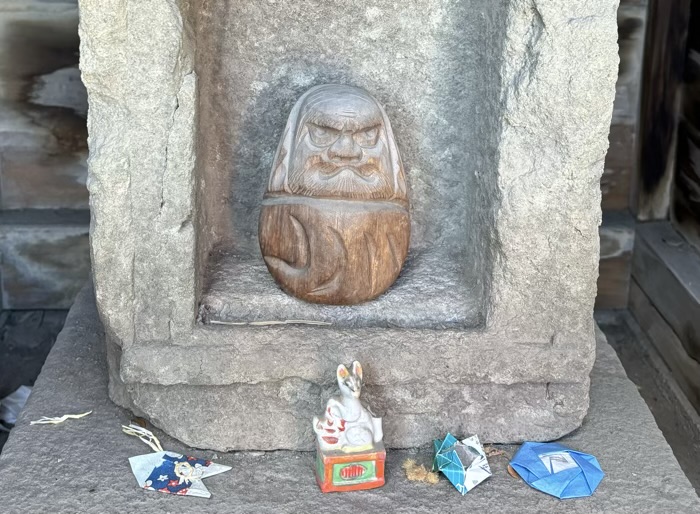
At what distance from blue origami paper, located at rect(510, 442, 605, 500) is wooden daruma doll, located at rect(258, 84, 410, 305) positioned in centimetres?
55

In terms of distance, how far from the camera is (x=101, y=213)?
2.32m

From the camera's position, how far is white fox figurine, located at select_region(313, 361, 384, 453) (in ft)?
7.59

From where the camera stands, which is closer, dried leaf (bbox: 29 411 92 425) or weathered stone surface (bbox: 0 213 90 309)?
dried leaf (bbox: 29 411 92 425)

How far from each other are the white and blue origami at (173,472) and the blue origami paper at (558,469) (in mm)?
716

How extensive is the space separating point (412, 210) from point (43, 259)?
1.56 meters

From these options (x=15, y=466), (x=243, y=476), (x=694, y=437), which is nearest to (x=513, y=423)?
(x=243, y=476)

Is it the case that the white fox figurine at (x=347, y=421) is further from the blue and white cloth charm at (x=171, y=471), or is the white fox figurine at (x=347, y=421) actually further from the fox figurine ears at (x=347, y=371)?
the blue and white cloth charm at (x=171, y=471)

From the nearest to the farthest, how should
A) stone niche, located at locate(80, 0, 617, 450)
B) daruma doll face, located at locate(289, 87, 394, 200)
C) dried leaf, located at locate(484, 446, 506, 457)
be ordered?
stone niche, located at locate(80, 0, 617, 450) < daruma doll face, located at locate(289, 87, 394, 200) < dried leaf, located at locate(484, 446, 506, 457)

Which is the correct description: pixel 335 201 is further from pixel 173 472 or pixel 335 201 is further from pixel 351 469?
pixel 173 472

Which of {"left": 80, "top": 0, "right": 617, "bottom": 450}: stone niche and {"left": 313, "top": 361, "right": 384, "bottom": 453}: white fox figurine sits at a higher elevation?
{"left": 80, "top": 0, "right": 617, "bottom": 450}: stone niche

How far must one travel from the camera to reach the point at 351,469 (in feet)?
7.66

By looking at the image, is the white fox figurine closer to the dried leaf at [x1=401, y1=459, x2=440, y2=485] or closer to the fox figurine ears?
the fox figurine ears

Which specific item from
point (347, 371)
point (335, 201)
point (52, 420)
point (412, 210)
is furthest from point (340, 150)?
point (52, 420)

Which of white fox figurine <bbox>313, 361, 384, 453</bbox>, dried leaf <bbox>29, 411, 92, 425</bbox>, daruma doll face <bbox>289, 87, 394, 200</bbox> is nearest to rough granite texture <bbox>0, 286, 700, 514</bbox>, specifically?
dried leaf <bbox>29, 411, 92, 425</bbox>
